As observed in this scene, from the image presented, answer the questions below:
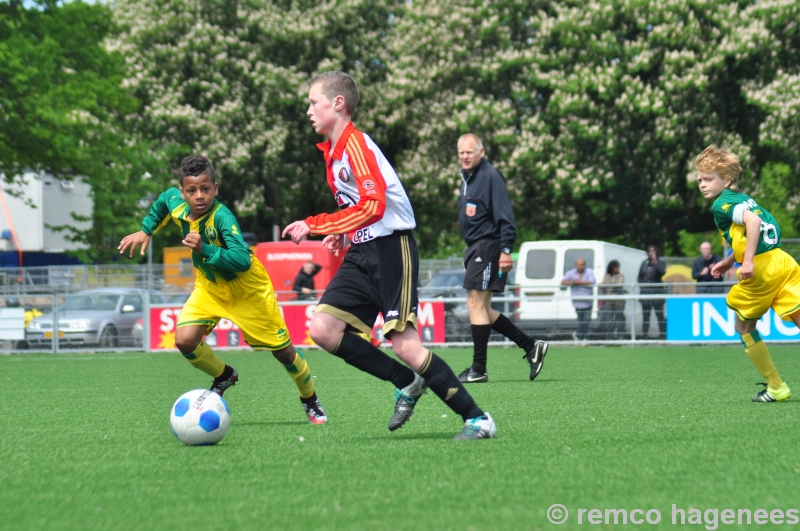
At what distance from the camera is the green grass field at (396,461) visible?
385cm

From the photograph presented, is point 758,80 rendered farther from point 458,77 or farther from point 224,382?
point 224,382

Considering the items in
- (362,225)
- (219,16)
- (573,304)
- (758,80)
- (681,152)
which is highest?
(219,16)

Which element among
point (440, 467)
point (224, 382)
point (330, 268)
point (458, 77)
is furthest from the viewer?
point (458, 77)

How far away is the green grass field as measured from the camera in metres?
3.85

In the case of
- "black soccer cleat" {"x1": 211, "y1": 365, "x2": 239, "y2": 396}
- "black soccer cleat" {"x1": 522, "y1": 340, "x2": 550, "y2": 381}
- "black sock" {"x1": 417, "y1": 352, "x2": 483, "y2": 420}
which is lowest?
"black soccer cleat" {"x1": 522, "y1": 340, "x2": 550, "y2": 381}

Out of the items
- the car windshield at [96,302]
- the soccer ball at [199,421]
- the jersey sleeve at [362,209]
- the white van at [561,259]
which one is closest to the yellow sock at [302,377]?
the soccer ball at [199,421]

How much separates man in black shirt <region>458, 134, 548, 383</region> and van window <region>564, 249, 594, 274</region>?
1252 cm

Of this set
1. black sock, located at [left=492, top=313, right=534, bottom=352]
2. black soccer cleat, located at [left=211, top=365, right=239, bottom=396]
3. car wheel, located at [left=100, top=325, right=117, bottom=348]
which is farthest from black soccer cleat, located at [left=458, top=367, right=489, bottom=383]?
car wheel, located at [left=100, top=325, right=117, bottom=348]

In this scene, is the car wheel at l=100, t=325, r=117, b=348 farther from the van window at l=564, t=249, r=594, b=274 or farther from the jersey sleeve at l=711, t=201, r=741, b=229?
the jersey sleeve at l=711, t=201, r=741, b=229

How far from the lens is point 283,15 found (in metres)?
34.4

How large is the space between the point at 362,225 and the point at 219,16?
30.3 m

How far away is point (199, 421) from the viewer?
5.78 m

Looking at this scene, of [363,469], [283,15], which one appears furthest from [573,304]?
[283,15]

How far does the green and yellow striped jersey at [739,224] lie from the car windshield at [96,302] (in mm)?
15505
